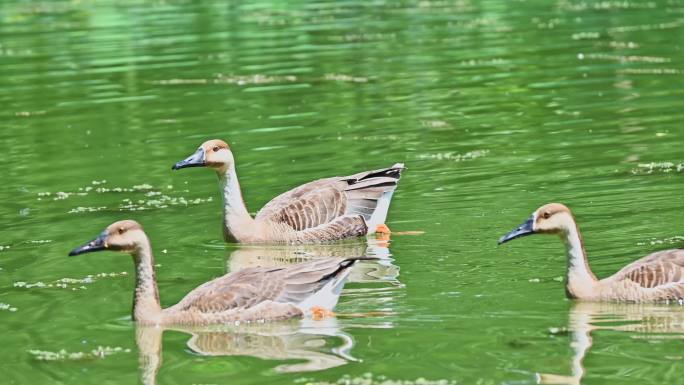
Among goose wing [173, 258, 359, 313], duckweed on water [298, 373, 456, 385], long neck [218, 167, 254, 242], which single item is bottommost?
duckweed on water [298, 373, 456, 385]

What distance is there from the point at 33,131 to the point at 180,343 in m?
13.2

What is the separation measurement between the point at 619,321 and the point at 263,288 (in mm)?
3069

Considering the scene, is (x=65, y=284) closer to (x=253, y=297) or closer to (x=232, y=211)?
(x=253, y=297)

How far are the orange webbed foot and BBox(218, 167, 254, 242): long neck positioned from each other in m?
3.86

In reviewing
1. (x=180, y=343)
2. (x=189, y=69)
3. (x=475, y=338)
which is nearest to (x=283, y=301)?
(x=180, y=343)

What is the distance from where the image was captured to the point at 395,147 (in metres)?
21.0

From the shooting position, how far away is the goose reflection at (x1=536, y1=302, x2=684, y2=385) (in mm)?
11266

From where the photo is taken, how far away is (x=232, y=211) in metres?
16.3

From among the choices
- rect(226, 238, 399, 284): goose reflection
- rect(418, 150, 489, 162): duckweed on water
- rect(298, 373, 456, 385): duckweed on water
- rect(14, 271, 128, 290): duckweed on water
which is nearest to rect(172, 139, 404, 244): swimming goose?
rect(226, 238, 399, 284): goose reflection

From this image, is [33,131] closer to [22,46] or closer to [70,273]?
[70,273]

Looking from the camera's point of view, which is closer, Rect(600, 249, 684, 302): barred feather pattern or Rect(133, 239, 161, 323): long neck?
Rect(600, 249, 684, 302): barred feather pattern

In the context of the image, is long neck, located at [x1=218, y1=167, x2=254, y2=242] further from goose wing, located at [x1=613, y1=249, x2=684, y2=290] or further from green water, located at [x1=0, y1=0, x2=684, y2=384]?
goose wing, located at [x1=613, y1=249, x2=684, y2=290]

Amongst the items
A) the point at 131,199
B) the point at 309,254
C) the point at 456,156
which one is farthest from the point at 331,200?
the point at 456,156

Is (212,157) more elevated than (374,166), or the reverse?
(374,166)
